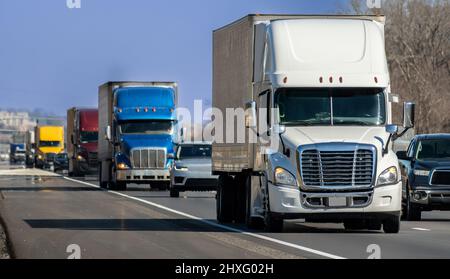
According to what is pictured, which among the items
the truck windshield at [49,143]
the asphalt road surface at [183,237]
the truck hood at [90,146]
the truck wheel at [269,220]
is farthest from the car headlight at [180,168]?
the truck windshield at [49,143]

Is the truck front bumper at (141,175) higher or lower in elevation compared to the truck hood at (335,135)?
lower

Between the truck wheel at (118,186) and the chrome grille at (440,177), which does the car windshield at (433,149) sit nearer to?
the chrome grille at (440,177)

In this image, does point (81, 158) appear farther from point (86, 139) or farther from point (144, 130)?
point (144, 130)

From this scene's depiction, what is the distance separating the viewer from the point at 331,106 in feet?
76.3

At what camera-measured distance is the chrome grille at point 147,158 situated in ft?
160

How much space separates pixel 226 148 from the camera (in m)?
26.4

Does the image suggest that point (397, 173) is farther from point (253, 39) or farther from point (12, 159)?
point (12, 159)

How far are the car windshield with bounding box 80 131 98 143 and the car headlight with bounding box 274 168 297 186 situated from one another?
4722 centimetres

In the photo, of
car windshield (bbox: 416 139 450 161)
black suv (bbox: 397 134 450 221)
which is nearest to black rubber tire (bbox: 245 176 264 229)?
black suv (bbox: 397 134 450 221)

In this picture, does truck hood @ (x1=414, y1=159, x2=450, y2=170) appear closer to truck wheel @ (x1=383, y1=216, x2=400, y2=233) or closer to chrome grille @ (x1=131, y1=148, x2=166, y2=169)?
truck wheel @ (x1=383, y1=216, x2=400, y2=233)

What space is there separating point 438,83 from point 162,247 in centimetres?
6372

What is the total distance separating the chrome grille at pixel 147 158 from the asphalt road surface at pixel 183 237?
49.2ft

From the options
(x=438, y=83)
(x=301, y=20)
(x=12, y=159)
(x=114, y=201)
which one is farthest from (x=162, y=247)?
(x=12, y=159)

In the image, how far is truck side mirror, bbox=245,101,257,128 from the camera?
918 inches
